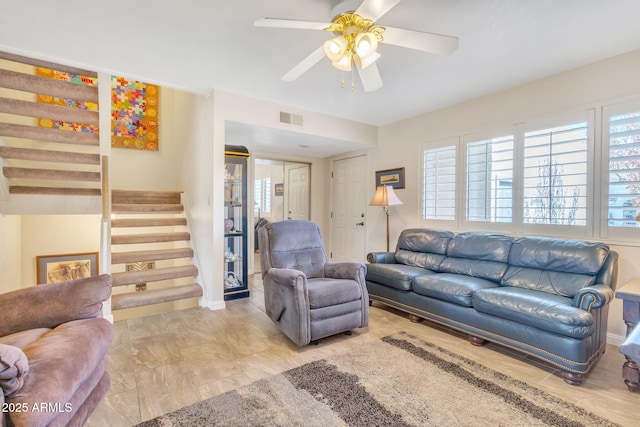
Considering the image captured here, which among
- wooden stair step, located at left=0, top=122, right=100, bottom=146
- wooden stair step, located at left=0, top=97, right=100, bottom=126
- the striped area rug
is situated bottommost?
the striped area rug

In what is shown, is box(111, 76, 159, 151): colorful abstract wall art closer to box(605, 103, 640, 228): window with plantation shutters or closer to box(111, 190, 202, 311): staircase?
box(111, 190, 202, 311): staircase

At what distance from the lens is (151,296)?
3281 mm

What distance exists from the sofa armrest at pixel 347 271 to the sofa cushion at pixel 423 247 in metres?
0.98

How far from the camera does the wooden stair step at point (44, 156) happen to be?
2836 millimetres

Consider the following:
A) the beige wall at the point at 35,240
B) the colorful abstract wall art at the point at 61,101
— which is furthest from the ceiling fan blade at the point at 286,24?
the colorful abstract wall art at the point at 61,101

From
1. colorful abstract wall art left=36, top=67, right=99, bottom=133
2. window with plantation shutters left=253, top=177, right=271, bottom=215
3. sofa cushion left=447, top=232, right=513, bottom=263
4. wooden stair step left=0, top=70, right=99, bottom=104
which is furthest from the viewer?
window with plantation shutters left=253, top=177, right=271, bottom=215

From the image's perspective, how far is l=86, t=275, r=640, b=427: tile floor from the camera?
1752mm

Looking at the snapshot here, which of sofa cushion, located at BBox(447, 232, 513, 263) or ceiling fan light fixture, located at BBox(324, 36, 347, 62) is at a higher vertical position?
ceiling fan light fixture, located at BBox(324, 36, 347, 62)

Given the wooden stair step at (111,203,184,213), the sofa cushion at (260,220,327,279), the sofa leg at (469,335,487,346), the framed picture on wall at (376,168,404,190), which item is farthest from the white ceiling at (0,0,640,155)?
the sofa leg at (469,335,487,346)

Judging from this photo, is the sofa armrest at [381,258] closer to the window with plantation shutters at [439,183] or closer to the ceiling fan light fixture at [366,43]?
the window with plantation shutters at [439,183]

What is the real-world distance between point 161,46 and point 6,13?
36.0 inches

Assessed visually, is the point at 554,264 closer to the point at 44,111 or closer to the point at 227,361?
the point at 227,361

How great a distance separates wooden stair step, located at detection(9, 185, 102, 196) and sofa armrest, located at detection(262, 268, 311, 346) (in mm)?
2307

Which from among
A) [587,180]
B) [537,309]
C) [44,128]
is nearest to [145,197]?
[44,128]
